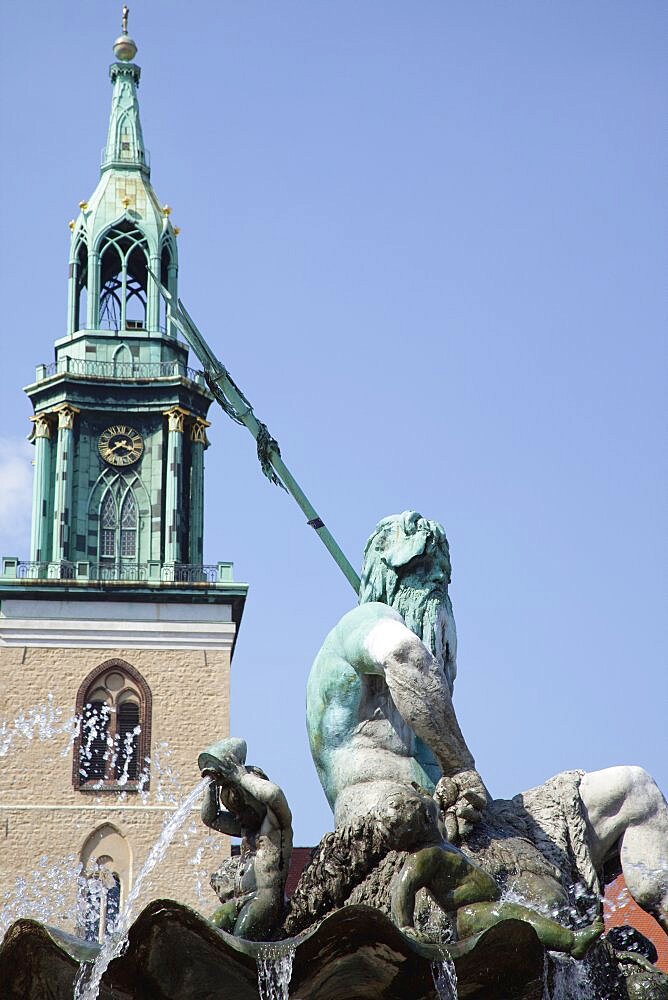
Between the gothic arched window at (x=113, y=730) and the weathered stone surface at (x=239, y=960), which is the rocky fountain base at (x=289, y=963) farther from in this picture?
the gothic arched window at (x=113, y=730)

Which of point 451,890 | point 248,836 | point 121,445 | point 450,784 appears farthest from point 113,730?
point 451,890

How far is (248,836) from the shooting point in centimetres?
645

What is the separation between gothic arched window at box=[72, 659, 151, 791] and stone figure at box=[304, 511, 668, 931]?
160ft

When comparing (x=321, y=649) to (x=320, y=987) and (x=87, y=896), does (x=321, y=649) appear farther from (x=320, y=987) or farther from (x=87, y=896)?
(x=87, y=896)

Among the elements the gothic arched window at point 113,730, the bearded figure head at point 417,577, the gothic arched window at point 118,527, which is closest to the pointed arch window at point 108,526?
the gothic arched window at point 118,527

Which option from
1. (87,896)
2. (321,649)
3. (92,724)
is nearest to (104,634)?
(92,724)

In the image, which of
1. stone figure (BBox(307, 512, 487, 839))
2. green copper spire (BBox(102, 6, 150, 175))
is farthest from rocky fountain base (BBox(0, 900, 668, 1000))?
Result: green copper spire (BBox(102, 6, 150, 175))

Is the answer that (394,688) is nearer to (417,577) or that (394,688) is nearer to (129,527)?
(417,577)

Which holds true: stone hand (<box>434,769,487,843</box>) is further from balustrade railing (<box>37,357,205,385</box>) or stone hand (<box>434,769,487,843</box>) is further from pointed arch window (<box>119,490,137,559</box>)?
balustrade railing (<box>37,357,205,385</box>)

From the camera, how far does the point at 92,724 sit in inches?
2206

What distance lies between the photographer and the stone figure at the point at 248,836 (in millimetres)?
6211

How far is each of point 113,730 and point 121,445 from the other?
27.2ft

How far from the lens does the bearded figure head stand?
22.3ft

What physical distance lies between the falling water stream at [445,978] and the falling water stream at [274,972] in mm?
407
